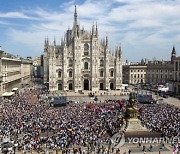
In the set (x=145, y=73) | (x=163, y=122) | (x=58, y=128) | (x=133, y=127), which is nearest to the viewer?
(x=133, y=127)

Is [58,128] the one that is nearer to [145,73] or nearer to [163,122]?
[163,122]

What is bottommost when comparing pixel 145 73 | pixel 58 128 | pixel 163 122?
pixel 58 128

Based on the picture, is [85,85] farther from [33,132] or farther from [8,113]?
[33,132]

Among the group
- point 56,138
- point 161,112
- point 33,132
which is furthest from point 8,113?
point 161,112

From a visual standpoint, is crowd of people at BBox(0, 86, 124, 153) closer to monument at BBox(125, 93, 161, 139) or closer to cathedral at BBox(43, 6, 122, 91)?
monument at BBox(125, 93, 161, 139)

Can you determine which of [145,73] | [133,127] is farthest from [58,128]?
[145,73]

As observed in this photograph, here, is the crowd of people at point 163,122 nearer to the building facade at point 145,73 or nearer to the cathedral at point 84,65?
the cathedral at point 84,65

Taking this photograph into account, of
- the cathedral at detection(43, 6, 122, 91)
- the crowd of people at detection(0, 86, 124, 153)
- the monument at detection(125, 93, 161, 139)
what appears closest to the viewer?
the crowd of people at detection(0, 86, 124, 153)

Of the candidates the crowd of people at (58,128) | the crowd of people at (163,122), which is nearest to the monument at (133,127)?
the crowd of people at (58,128)

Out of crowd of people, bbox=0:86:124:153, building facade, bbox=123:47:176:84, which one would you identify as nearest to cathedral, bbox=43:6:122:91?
building facade, bbox=123:47:176:84
